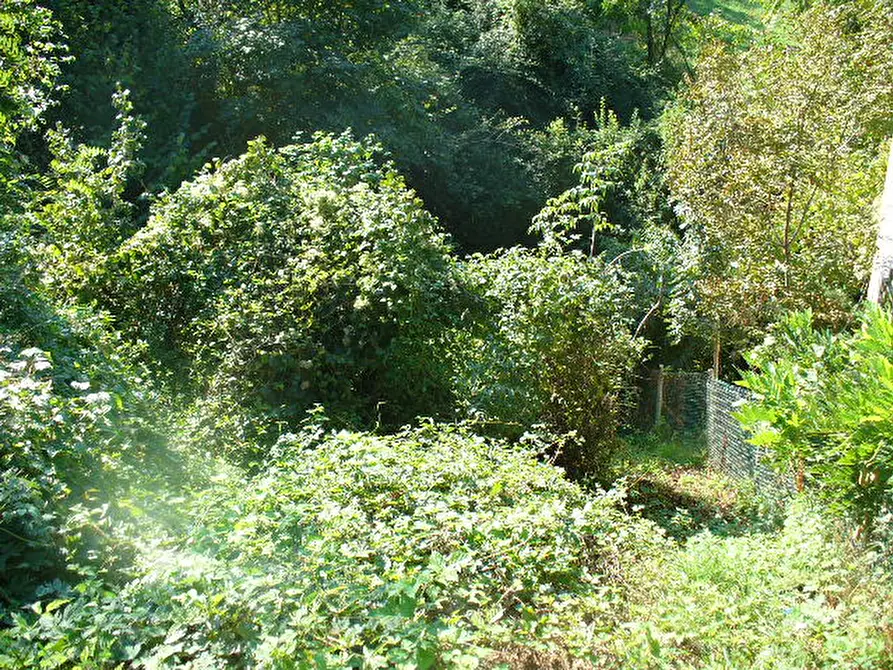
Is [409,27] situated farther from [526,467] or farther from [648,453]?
[526,467]

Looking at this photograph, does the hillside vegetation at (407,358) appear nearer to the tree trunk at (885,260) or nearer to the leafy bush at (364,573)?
the leafy bush at (364,573)

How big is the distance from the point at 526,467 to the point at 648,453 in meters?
6.68

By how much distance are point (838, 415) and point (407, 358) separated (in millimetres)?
4542

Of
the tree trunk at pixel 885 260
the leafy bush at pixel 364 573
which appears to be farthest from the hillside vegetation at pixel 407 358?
the tree trunk at pixel 885 260

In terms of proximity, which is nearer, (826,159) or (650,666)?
(650,666)

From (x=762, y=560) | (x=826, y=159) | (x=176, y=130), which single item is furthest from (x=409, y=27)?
(x=762, y=560)

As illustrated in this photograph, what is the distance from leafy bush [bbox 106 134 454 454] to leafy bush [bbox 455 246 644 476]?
47 cm

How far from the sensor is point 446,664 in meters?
3.53

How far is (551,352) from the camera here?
8586 mm

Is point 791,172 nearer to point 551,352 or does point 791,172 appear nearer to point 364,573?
point 551,352

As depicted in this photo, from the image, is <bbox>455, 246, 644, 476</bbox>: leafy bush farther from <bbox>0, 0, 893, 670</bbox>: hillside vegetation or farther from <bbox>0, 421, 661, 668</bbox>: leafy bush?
<bbox>0, 421, 661, 668</bbox>: leafy bush

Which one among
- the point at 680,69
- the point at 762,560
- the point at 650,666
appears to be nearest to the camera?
the point at 650,666

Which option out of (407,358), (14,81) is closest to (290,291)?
(407,358)

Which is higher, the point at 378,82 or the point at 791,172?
the point at 378,82
